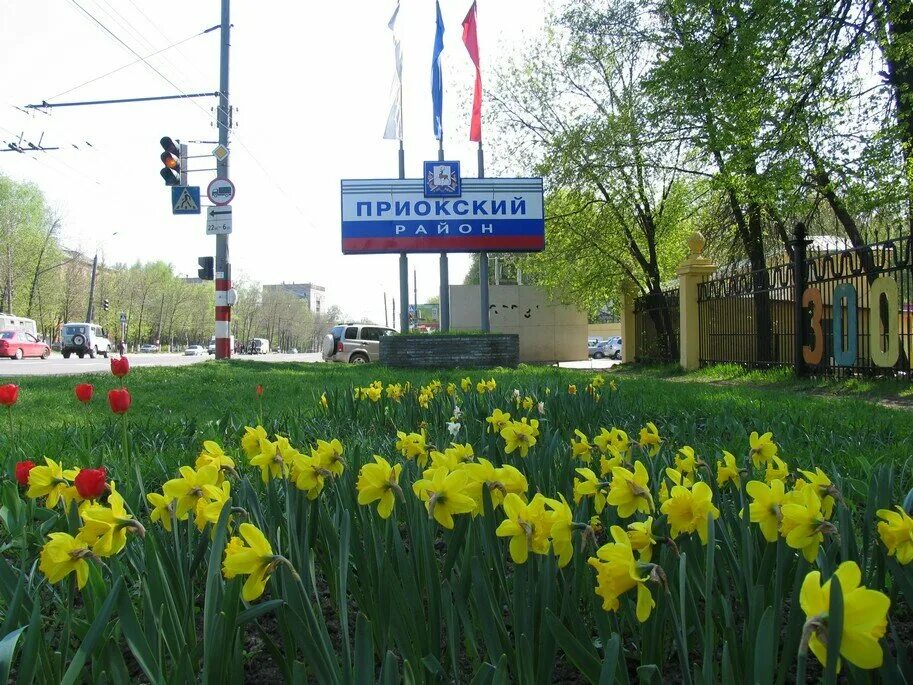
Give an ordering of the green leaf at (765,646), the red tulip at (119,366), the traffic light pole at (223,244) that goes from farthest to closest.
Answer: the traffic light pole at (223,244), the red tulip at (119,366), the green leaf at (765,646)

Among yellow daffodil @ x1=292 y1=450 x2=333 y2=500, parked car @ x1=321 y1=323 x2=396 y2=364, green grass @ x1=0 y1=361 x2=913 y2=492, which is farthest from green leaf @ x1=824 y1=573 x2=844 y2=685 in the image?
parked car @ x1=321 y1=323 x2=396 y2=364

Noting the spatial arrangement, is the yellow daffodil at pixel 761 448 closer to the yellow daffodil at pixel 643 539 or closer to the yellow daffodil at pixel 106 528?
the yellow daffodil at pixel 643 539

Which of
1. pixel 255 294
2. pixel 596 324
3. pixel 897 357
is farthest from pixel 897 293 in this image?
pixel 255 294

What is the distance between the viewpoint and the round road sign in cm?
1423

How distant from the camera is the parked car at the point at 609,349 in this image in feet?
128

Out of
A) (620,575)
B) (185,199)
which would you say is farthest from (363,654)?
(185,199)

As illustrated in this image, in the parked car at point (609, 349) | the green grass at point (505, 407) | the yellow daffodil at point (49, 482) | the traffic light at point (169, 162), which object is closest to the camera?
the yellow daffodil at point (49, 482)

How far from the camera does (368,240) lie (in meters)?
16.8

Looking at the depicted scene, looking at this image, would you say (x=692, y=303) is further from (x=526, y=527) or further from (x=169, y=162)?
(x=526, y=527)

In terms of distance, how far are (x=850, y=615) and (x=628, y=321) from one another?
20.2 meters

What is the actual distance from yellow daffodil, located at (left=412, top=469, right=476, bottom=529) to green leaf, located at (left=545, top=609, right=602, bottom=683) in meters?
0.25

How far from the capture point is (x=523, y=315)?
2692 cm

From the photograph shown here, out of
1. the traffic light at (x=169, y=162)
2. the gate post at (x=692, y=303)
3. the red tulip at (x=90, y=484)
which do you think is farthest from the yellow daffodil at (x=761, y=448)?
the traffic light at (x=169, y=162)

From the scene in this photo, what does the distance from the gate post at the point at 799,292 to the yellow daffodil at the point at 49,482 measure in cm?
1002
